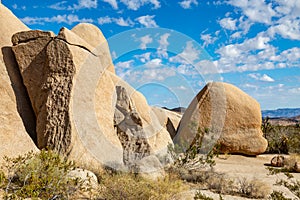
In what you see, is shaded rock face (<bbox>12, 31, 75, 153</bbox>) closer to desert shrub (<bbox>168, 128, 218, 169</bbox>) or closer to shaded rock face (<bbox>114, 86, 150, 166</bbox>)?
shaded rock face (<bbox>114, 86, 150, 166</bbox>)

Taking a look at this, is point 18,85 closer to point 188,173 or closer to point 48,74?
point 48,74

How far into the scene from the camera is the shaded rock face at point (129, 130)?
816cm

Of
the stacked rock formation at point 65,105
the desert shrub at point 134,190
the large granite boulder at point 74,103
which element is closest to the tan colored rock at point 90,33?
the stacked rock formation at point 65,105

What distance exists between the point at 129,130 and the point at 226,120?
744cm

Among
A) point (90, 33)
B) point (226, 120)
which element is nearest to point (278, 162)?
point (226, 120)

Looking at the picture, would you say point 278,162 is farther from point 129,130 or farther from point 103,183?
point 103,183

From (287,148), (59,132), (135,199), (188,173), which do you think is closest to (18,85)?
(59,132)

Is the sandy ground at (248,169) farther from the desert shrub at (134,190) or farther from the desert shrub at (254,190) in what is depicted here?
the desert shrub at (134,190)

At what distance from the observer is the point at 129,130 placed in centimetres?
879

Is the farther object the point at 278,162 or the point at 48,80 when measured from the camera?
the point at 278,162

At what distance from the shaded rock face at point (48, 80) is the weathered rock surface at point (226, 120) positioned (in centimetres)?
752

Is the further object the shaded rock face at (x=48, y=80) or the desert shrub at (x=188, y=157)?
the desert shrub at (x=188, y=157)

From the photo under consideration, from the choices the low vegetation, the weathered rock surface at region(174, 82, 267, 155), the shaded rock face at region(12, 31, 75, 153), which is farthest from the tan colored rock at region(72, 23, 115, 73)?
the low vegetation

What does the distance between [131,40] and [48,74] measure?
3.17 m
